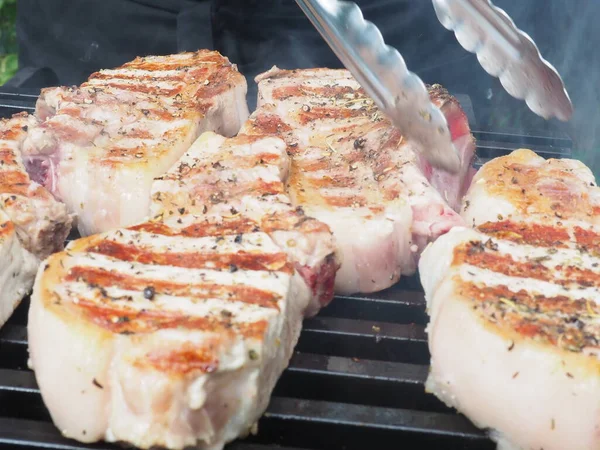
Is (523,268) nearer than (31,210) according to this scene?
Result: Yes

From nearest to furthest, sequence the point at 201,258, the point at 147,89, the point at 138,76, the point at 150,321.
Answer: the point at 150,321 → the point at 201,258 → the point at 147,89 → the point at 138,76

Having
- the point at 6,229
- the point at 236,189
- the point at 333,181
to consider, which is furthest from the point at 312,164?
the point at 6,229

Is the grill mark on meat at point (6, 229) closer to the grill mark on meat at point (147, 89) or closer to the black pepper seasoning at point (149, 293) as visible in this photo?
the black pepper seasoning at point (149, 293)

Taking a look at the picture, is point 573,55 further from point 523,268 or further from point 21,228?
point 21,228

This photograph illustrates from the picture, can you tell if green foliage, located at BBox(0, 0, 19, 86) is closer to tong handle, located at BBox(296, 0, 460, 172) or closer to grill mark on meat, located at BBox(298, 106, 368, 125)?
grill mark on meat, located at BBox(298, 106, 368, 125)

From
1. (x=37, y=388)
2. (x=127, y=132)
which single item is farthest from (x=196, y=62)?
(x=37, y=388)

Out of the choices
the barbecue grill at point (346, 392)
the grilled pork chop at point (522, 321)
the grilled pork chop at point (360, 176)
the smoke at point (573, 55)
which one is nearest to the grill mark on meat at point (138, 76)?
the grilled pork chop at point (360, 176)

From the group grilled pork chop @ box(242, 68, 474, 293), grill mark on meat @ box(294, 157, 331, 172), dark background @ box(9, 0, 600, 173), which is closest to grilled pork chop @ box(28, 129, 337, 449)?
grilled pork chop @ box(242, 68, 474, 293)
